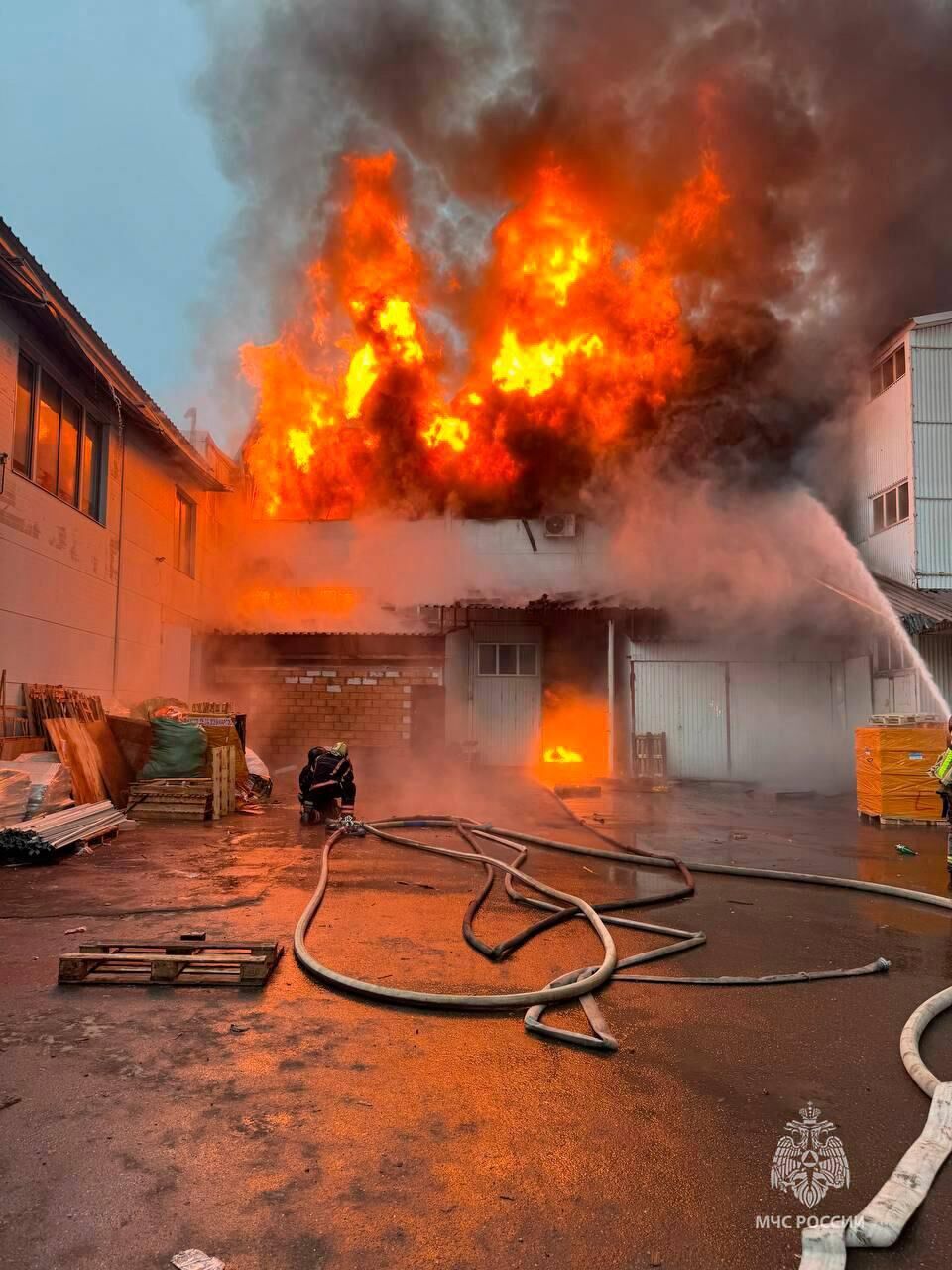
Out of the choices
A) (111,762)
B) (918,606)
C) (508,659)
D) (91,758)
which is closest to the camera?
(91,758)

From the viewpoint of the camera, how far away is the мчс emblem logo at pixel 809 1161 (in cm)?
225

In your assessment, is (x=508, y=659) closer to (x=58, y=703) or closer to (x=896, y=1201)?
(x=58, y=703)

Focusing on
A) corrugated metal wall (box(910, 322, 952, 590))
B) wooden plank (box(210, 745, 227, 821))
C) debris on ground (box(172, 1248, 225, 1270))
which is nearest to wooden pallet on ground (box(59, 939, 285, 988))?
debris on ground (box(172, 1248, 225, 1270))

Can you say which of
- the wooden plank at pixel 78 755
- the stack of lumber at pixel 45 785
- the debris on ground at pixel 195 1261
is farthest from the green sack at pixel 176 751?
the debris on ground at pixel 195 1261

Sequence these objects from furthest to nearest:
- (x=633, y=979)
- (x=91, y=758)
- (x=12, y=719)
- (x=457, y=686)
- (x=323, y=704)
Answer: (x=457, y=686) < (x=323, y=704) < (x=91, y=758) < (x=12, y=719) < (x=633, y=979)

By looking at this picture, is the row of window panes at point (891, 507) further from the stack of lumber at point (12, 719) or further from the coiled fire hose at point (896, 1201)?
the stack of lumber at point (12, 719)

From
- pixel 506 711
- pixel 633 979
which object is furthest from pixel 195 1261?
pixel 506 711

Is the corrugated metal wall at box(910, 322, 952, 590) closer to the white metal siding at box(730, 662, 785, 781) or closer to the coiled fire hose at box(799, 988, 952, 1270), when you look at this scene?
the white metal siding at box(730, 662, 785, 781)

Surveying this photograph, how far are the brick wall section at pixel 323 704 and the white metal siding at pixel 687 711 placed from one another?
4.62 metres

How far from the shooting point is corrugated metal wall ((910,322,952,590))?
1473cm

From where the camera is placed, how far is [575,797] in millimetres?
12664

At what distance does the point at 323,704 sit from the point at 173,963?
13459 millimetres

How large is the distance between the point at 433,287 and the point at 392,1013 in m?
18.3

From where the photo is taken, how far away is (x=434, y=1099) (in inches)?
108
